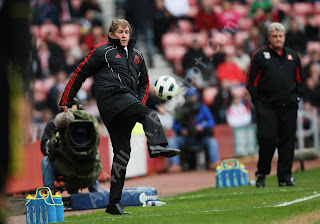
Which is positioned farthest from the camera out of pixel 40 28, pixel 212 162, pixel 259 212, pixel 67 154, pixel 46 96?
pixel 40 28

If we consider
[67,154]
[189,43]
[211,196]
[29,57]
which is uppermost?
[189,43]

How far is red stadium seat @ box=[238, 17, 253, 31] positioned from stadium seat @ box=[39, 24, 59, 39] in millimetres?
5671

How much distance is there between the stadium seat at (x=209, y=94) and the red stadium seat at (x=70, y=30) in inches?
154

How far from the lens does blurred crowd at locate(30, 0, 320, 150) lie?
20.5 meters

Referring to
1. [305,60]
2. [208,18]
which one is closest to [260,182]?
[208,18]

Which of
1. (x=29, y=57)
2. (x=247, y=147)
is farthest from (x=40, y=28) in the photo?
(x=29, y=57)

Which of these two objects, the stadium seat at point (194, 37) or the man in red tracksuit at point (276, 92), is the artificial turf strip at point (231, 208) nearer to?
the man in red tracksuit at point (276, 92)

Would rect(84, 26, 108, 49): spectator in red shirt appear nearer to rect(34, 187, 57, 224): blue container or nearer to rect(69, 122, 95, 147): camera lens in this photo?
rect(69, 122, 95, 147): camera lens

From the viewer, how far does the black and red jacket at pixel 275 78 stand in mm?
11766

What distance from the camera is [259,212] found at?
8.42 m

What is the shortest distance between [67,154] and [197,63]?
1014cm

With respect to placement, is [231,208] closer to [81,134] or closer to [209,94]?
[81,134]

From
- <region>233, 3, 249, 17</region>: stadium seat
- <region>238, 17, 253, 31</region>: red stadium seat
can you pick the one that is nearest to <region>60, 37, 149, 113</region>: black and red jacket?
<region>238, 17, 253, 31</region>: red stadium seat

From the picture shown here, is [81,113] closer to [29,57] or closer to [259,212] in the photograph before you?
[259,212]
